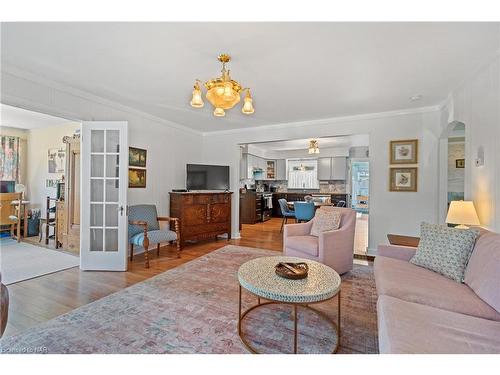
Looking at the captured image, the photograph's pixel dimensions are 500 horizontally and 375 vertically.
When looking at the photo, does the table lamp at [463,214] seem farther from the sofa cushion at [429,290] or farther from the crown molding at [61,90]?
the crown molding at [61,90]

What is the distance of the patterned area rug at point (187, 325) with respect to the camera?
1.68 meters

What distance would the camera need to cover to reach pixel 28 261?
3506 millimetres

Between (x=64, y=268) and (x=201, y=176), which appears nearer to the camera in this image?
(x=64, y=268)

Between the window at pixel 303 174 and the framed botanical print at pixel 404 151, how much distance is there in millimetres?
4619

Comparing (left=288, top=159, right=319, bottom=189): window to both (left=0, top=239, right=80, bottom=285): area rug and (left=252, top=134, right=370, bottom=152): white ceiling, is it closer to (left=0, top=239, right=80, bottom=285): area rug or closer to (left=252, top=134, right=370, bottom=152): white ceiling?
(left=252, top=134, right=370, bottom=152): white ceiling

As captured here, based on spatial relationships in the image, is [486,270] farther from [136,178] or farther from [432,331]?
[136,178]

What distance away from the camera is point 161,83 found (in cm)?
286

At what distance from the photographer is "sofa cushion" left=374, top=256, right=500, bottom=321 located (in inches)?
59.2

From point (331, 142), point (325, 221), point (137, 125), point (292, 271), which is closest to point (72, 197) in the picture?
point (137, 125)

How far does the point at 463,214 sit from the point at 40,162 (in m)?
7.52

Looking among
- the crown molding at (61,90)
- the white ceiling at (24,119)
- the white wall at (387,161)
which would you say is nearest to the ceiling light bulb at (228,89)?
the crown molding at (61,90)
